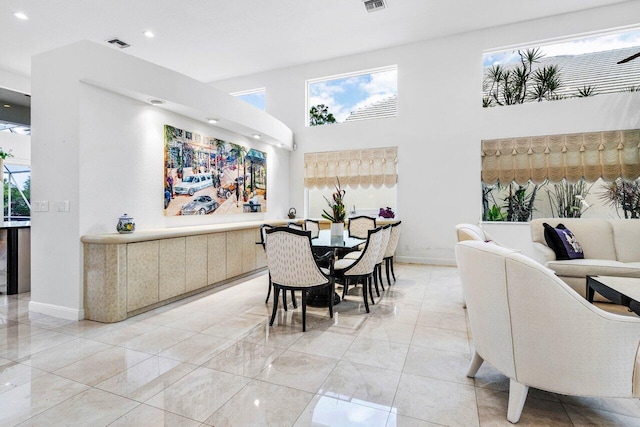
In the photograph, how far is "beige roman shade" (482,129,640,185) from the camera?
5.11 metres

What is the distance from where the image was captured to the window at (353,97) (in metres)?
6.62

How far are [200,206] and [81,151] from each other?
182cm

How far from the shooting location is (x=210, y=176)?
5.03 m

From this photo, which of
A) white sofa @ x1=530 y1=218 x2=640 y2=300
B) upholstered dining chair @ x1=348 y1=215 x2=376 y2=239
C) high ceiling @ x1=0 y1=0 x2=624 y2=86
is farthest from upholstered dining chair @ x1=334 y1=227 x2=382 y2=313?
high ceiling @ x1=0 y1=0 x2=624 y2=86

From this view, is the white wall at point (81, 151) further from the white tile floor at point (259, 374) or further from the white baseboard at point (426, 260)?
the white baseboard at point (426, 260)

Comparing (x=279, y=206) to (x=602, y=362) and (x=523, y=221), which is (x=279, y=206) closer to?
(x=523, y=221)

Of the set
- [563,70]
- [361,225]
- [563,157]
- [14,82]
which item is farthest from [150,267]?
[563,70]

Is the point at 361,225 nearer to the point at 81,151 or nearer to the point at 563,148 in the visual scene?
the point at 563,148

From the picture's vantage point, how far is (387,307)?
3627mm

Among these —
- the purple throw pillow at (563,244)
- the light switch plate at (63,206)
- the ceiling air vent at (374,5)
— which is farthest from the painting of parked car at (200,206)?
the purple throw pillow at (563,244)

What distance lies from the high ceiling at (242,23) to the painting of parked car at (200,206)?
116 inches

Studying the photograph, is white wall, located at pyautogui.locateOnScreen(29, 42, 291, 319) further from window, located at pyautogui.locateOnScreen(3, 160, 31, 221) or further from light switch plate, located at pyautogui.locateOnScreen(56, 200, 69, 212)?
window, located at pyautogui.locateOnScreen(3, 160, 31, 221)

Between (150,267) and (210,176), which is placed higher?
(210,176)

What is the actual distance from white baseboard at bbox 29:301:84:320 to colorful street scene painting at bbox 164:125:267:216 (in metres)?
1.52
